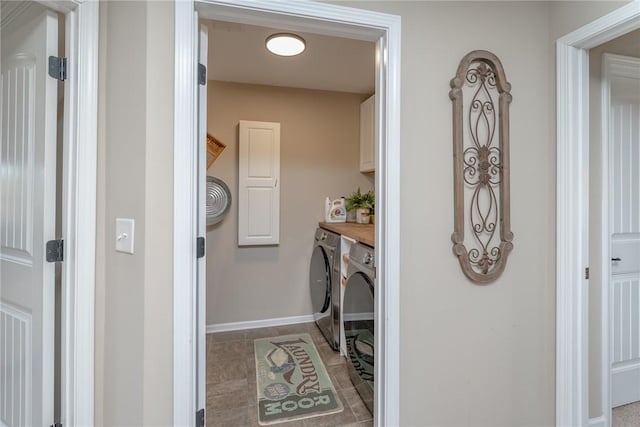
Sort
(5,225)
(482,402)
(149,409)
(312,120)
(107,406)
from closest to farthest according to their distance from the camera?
(149,409)
(107,406)
(5,225)
(482,402)
(312,120)

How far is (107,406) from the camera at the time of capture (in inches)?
48.9

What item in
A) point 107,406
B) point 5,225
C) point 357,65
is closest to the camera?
point 107,406

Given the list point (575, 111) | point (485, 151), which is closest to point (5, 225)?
point (485, 151)

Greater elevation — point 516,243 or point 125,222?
point 125,222

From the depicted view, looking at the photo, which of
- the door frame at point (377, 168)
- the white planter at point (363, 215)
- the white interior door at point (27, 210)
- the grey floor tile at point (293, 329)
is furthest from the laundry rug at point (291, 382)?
the white planter at point (363, 215)

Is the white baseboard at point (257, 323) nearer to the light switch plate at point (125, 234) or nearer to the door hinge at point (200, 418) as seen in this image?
the door hinge at point (200, 418)

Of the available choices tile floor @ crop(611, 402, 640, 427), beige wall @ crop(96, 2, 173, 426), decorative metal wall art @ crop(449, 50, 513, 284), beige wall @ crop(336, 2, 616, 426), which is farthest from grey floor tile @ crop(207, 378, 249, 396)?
tile floor @ crop(611, 402, 640, 427)

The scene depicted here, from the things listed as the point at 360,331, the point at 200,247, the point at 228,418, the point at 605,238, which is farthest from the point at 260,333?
the point at 605,238

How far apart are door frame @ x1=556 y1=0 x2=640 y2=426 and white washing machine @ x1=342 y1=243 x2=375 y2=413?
0.94 m

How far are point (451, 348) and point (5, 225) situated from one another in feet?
6.94

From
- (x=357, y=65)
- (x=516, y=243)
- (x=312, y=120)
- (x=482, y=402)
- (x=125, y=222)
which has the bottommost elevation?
(x=482, y=402)

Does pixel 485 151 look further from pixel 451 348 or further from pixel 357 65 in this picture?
pixel 357 65

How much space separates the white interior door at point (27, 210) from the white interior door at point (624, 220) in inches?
111

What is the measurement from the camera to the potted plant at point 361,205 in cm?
295
